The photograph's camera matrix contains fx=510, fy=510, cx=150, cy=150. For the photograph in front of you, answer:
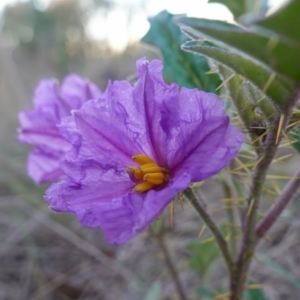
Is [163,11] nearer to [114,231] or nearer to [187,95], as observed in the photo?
[187,95]

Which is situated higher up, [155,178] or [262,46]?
[262,46]

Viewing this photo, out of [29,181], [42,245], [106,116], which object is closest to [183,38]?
[106,116]

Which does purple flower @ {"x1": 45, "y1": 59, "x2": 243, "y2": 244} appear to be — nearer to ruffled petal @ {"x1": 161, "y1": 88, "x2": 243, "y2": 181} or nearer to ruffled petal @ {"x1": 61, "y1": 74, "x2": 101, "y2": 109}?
ruffled petal @ {"x1": 161, "y1": 88, "x2": 243, "y2": 181}

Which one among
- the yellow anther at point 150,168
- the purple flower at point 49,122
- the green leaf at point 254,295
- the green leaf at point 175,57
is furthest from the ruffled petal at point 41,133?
the green leaf at point 254,295

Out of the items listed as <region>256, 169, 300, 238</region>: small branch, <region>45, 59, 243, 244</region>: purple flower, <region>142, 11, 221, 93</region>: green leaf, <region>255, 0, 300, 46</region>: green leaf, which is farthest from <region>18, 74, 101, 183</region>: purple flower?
<region>255, 0, 300, 46</region>: green leaf

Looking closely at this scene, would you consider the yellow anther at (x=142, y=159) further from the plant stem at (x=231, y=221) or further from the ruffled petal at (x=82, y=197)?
the plant stem at (x=231, y=221)

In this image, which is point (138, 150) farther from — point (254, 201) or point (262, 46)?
point (262, 46)

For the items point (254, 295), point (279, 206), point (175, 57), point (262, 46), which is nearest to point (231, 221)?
point (254, 295)
